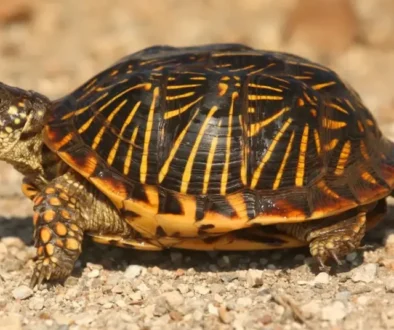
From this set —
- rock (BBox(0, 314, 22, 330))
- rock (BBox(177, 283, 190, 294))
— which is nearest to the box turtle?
rock (BBox(177, 283, 190, 294))

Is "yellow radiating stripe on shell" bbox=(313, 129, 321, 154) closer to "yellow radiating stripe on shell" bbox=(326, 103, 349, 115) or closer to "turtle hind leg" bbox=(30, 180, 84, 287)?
"yellow radiating stripe on shell" bbox=(326, 103, 349, 115)

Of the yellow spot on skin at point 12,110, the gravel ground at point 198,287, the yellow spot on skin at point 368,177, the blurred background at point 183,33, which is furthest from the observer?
the blurred background at point 183,33

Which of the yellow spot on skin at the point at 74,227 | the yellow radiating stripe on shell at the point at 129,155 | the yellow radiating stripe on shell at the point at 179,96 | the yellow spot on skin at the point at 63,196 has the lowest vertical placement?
the yellow spot on skin at the point at 74,227

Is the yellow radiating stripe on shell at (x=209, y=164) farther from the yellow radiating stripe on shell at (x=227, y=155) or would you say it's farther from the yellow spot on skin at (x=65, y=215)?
the yellow spot on skin at (x=65, y=215)

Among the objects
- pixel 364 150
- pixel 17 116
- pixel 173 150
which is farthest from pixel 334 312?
pixel 17 116

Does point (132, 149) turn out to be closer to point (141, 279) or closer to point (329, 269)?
point (141, 279)

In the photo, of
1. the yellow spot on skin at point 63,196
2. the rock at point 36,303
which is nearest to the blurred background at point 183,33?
the yellow spot on skin at point 63,196
